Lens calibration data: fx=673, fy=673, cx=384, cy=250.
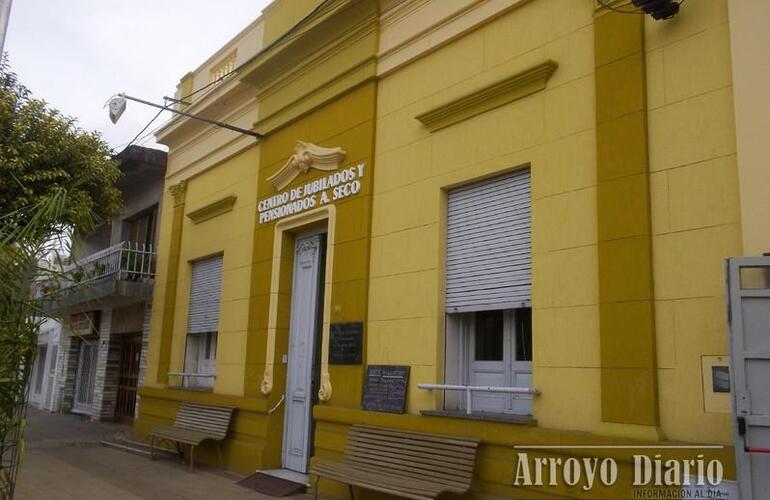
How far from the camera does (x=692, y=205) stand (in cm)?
484

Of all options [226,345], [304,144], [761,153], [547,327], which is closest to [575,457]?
[547,327]

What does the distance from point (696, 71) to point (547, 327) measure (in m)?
2.29

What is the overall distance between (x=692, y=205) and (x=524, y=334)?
1919 millimetres

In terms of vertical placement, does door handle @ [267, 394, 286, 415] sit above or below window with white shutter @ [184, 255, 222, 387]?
below

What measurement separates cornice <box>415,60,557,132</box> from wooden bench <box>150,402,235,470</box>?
505 centimetres

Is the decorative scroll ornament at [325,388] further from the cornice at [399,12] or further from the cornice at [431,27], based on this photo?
the cornice at [399,12]

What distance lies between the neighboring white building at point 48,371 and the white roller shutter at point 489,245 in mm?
15231

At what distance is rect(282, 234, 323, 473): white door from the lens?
854cm

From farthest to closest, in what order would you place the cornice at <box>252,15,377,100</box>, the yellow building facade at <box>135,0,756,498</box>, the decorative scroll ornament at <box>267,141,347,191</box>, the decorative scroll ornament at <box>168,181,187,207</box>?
the decorative scroll ornament at <box>168,181,187,207</box>, the decorative scroll ornament at <box>267,141,347,191</box>, the cornice at <box>252,15,377,100</box>, the yellow building facade at <box>135,0,756,498</box>

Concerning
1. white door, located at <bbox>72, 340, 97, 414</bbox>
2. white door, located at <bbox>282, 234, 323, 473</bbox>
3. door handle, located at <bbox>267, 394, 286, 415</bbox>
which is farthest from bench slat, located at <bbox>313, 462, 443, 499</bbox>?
white door, located at <bbox>72, 340, 97, 414</bbox>

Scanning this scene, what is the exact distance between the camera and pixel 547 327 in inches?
223

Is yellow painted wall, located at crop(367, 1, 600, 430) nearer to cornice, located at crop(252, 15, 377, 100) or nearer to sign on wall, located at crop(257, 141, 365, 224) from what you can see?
sign on wall, located at crop(257, 141, 365, 224)

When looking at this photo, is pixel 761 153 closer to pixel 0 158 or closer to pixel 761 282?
pixel 761 282

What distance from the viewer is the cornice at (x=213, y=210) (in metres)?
10.7
